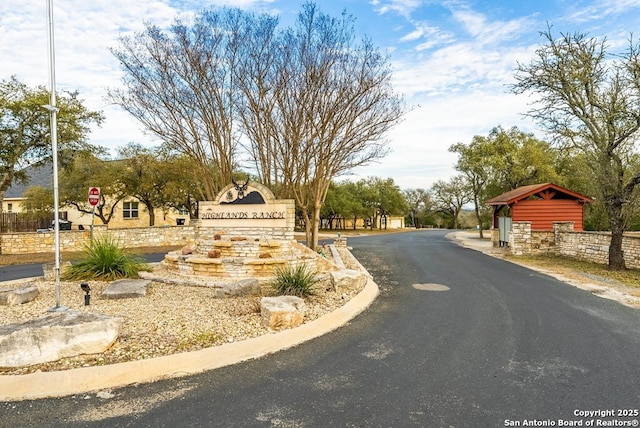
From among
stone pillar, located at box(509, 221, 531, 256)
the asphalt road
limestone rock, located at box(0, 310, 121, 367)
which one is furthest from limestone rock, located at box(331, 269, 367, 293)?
stone pillar, located at box(509, 221, 531, 256)

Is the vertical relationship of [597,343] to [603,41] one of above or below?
below

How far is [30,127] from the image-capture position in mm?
16203

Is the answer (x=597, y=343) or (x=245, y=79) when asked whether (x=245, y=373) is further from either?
(x=245, y=79)

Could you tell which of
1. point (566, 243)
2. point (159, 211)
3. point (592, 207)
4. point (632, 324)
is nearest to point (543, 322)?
point (632, 324)

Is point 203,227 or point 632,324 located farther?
point 203,227

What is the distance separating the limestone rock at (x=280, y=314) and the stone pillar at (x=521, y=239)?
555 inches

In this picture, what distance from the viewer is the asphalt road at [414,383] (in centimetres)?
313

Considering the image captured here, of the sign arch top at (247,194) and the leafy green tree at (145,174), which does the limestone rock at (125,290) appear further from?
the leafy green tree at (145,174)

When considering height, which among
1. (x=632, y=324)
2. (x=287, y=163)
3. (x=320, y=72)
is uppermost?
(x=320, y=72)

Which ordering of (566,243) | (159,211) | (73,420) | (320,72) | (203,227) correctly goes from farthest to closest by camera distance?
(159,211), (566,243), (320,72), (203,227), (73,420)

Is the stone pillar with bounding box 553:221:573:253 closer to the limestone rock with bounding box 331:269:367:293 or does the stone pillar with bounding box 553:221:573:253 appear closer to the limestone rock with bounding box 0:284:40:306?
the limestone rock with bounding box 331:269:367:293

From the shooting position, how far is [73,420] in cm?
305

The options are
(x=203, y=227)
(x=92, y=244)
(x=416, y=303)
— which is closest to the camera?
(x=416, y=303)

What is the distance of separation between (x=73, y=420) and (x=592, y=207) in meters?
27.5
